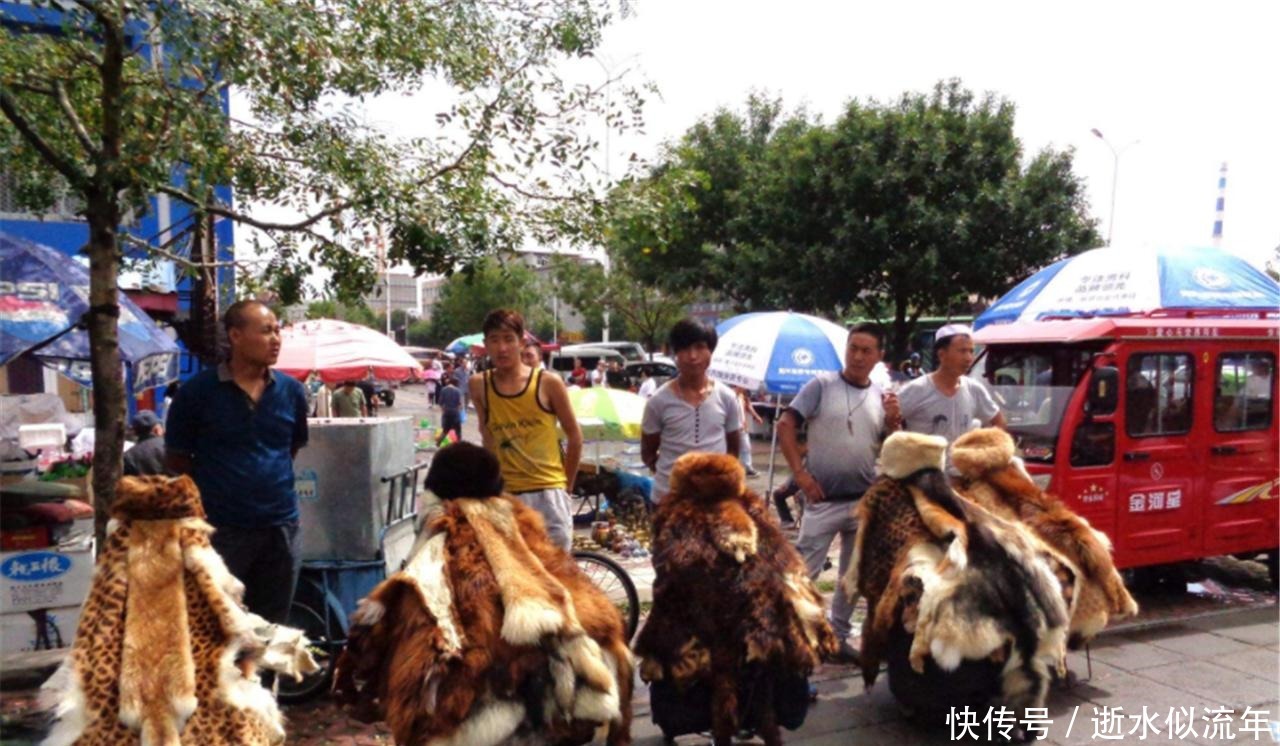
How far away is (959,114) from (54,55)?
15833mm

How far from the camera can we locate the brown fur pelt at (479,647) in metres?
2.88

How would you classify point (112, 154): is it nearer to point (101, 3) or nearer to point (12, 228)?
point (101, 3)

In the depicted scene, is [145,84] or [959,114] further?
[959,114]

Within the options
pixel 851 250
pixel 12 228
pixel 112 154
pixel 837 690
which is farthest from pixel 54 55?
pixel 851 250

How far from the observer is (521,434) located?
14.4ft

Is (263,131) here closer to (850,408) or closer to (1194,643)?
(850,408)

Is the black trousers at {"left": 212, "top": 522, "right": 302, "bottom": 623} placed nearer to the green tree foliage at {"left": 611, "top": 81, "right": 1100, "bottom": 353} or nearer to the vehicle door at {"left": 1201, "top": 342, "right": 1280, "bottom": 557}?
the vehicle door at {"left": 1201, "top": 342, "right": 1280, "bottom": 557}

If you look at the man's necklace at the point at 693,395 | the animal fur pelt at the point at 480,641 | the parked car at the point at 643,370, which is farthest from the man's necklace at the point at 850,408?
the parked car at the point at 643,370

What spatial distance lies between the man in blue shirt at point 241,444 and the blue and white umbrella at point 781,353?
6.43m

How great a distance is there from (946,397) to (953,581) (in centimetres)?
143

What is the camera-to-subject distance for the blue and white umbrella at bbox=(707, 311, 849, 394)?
9.87 meters

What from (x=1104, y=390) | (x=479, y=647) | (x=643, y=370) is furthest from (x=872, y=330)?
(x=643, y=370)

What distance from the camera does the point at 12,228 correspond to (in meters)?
10.1

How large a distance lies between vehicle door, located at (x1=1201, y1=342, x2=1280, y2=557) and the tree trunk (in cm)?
628
